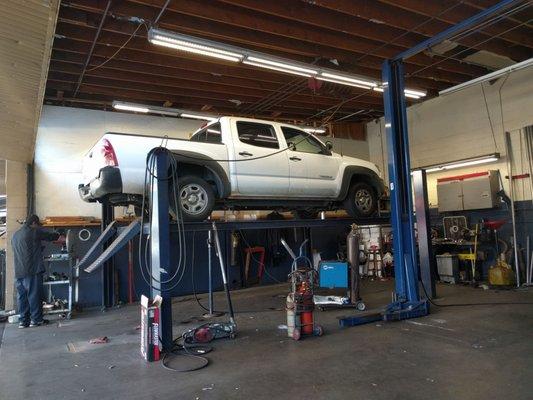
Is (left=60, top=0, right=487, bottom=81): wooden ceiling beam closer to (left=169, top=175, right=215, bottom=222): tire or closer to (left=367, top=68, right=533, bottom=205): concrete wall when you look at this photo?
(left=169, top=175, right=215, bottom=222): tire

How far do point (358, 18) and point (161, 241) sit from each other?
191 inches

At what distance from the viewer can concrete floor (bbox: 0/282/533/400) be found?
329 cm

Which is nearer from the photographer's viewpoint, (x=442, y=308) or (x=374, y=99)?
(x=442, y=308)

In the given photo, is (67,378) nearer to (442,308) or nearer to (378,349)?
(378,349)

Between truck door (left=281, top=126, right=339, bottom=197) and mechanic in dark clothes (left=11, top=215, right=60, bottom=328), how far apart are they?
4471mm

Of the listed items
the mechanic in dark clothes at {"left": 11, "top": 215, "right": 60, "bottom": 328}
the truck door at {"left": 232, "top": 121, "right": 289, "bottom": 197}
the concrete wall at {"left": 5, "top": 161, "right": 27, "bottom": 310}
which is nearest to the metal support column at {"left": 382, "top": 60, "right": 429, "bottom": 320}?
the truck door at {"left": 232, "top": 121, "right": 289, "bottom": 197}

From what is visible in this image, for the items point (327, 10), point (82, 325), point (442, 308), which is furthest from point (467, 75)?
point (82, 325)

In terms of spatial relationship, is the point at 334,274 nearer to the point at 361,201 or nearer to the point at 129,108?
the point at 361,201

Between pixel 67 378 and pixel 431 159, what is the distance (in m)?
9.86

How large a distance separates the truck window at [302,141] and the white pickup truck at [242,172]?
0.02 m

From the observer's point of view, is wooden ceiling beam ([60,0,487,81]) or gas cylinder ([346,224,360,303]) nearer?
wooden ceiling beam ([60,0,487,81])

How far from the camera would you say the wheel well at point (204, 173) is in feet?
17.8

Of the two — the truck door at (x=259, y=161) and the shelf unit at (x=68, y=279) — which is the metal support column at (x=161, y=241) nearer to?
the truck door at (x=259, y=161)

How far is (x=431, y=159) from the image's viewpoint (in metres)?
10.8
